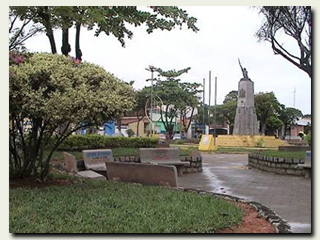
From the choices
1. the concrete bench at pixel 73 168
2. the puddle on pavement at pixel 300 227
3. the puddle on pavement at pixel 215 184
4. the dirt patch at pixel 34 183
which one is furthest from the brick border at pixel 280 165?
the dirt patch at pixel 34 183

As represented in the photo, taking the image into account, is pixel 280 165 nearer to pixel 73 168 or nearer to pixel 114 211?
pixel 73 168

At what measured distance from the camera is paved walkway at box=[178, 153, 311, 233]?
5797mm

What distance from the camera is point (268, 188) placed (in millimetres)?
8492

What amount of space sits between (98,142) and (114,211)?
9382 mm

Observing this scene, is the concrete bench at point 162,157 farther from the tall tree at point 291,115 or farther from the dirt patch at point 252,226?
the dirt patch at point 252,226

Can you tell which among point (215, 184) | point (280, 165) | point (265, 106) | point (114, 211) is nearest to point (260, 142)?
point (265, 106)

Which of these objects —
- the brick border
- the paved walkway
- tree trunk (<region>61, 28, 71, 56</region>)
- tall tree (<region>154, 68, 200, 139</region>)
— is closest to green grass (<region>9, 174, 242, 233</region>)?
the paved walkway

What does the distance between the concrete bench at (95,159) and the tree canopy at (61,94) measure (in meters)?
3.19

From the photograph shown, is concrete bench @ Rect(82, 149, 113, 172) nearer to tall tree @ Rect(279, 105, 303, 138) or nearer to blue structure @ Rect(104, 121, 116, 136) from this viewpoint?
blue structure @ Rect(104, 121, 116, 136)

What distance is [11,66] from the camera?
→ 17.0 feet

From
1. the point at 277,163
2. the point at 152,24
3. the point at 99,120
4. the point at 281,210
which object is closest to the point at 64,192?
the point at 99,120

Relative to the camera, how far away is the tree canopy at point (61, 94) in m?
5.09

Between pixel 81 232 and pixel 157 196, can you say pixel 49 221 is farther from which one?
pixel 157 196

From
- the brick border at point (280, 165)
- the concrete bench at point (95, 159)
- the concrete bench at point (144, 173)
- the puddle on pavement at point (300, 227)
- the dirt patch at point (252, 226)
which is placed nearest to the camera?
the dirt patch at point (252, 226)
